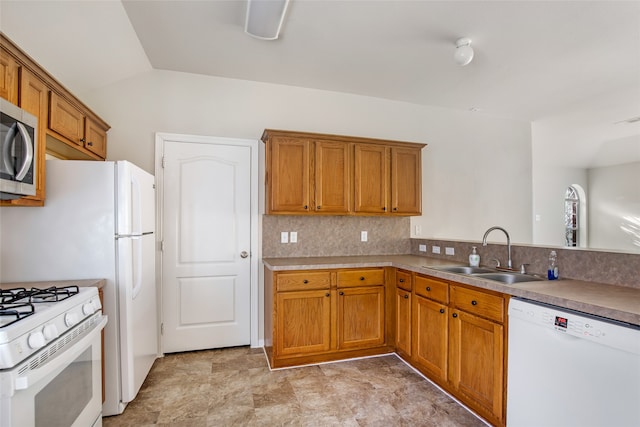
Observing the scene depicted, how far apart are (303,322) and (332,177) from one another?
139 centimetres

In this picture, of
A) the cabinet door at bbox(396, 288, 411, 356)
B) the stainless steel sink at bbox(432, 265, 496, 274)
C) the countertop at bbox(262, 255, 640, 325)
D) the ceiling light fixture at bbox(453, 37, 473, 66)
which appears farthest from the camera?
the cabinet door at bbox(396, 288, 411, 356)

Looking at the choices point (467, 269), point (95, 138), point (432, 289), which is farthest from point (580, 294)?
point (95, 138)

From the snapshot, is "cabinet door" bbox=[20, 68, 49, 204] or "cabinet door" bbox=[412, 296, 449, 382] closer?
"cabinet door" bbox=[20, 68, 49, 204]

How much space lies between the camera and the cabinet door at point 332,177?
3096 mm

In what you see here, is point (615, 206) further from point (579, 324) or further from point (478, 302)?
point (579, 324)

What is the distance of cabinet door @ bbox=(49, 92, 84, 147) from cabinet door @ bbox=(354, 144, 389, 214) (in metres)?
2.32

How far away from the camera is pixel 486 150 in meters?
4.27

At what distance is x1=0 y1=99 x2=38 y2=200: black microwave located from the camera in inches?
57.9

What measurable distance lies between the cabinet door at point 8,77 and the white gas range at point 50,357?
100 cm

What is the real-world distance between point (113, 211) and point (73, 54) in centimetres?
135

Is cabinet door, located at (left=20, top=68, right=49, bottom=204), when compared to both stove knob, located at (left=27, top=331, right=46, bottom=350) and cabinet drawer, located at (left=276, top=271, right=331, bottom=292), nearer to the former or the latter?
stove knob, located at (left=27, top=331, right=46, bottom=350)

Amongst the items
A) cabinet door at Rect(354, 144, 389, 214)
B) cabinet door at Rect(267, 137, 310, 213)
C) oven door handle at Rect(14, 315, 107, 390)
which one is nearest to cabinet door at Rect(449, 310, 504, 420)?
cabinet door at Rect(354, 144, 389, 214)

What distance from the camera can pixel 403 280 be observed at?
2.85 metres

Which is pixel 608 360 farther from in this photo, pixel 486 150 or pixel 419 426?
pixel 486 150
